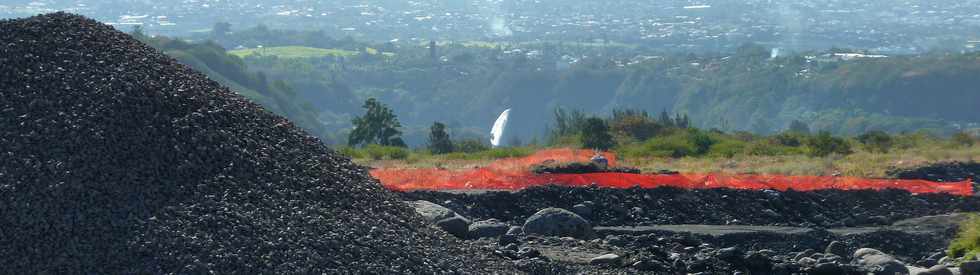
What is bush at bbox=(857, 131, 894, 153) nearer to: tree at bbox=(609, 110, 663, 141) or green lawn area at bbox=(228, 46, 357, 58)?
tree at bbox=(609, 110, 663, 141)

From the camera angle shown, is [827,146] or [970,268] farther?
[827,146]

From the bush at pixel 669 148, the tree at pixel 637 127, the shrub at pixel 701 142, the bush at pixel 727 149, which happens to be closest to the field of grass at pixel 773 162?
the bush at pixel 727 149

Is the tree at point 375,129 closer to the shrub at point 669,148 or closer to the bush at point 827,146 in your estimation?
the shrub at point 669,148

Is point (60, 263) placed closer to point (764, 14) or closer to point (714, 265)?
point (714, 265)

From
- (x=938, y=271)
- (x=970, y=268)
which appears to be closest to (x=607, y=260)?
(x=938, y=271)

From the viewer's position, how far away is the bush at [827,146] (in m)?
27.8

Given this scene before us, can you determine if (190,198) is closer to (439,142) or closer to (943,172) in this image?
(943,172)

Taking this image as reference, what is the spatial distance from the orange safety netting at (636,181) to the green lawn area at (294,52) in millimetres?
84608

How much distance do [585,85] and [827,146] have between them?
67.8m

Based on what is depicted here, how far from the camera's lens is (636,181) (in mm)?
19750

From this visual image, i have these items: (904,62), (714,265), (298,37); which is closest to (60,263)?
(714,265)

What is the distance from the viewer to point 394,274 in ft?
32.8

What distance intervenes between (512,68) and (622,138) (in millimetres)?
65099

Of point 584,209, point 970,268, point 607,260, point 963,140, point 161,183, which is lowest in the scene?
point 963,140
